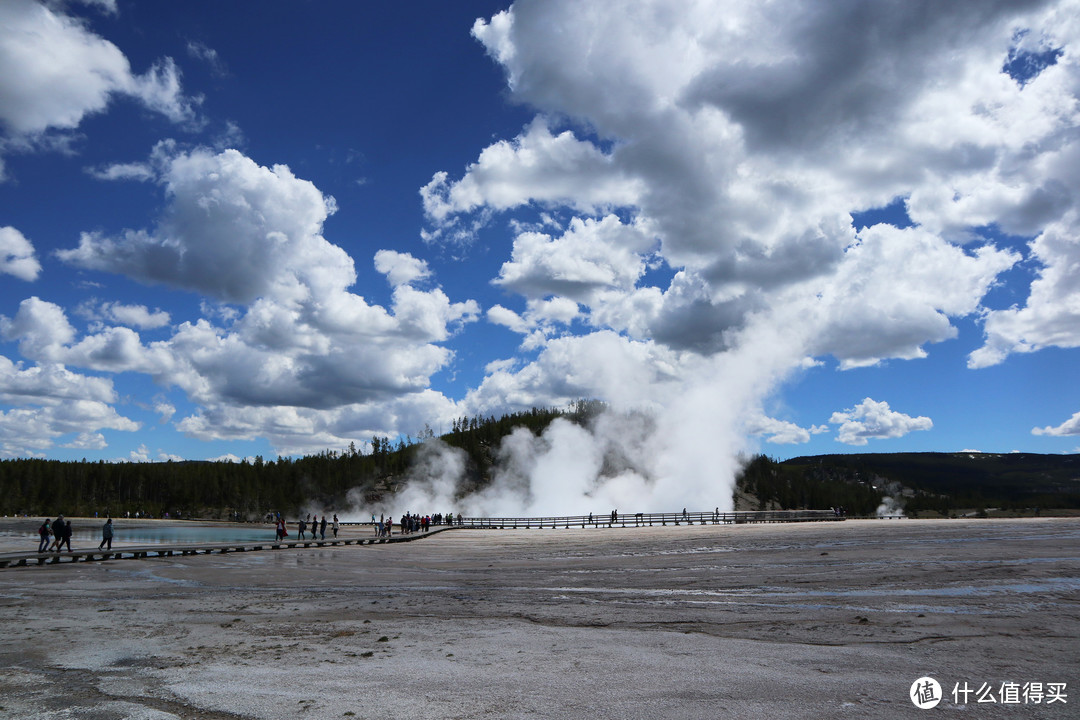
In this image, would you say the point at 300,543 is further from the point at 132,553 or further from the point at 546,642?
the point at 546,642

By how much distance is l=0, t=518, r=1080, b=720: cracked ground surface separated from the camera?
25.1 feet

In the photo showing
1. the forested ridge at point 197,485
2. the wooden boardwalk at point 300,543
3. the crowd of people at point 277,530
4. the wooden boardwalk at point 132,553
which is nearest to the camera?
the wooden boardwalk at point 132,553

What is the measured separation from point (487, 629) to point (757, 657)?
5111mm

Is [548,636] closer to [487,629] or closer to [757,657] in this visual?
[487,629]

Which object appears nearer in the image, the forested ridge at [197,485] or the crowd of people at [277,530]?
the crowd of people at [277,530]

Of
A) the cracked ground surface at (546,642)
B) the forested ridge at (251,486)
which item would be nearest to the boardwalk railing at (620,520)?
the cracked ground surface at (546,642)

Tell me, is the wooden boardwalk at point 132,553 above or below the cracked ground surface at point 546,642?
below

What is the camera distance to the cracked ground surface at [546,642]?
7.64 m

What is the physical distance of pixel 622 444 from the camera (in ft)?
525

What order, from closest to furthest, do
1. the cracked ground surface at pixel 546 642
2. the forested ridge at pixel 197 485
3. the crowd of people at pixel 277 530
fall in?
the cracked ground surface at pixel 546 642
the crowd of people at pixel 277 530
the forested ridge at pixel 197 485

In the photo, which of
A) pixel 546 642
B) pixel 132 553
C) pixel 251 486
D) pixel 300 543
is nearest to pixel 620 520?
pixel 300 543

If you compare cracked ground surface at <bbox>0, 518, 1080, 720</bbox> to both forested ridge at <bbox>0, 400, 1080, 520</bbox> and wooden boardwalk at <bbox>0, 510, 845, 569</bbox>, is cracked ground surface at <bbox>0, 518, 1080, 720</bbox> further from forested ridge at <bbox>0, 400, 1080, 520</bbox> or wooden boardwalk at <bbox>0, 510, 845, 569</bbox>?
forested ridge at <bbox>0, 400, 1080, 520</bbox>

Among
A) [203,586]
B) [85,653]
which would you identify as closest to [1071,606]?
[85,653]

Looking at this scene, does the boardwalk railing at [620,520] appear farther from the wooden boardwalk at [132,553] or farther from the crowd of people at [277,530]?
the wooden boardwalk at [132,553]
